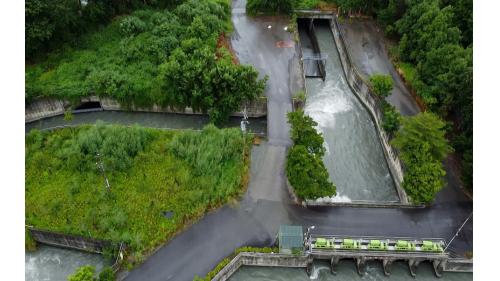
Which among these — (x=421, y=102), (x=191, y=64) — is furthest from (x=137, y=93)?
(x=421, y=102)

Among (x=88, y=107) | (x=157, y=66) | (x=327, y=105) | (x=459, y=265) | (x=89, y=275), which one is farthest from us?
(x=327, y=105)

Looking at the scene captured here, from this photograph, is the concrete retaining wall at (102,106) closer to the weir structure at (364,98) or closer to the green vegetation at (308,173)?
the green vegetation at (308,173)

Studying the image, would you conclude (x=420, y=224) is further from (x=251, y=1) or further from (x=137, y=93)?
(x=251, y=1)

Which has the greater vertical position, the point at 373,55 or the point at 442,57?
the point at 373,55

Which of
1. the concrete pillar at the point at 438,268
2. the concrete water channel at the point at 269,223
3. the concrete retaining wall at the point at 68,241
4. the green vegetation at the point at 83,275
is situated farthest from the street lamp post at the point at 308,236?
the green vegetation at the point at 83,275

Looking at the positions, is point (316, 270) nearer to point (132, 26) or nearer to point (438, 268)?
point (438, 268)

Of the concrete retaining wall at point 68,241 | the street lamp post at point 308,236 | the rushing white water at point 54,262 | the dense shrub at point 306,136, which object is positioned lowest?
the rushing white water at point 54,262

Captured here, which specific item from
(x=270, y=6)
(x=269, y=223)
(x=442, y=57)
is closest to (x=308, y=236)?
(x=269, y=223)
